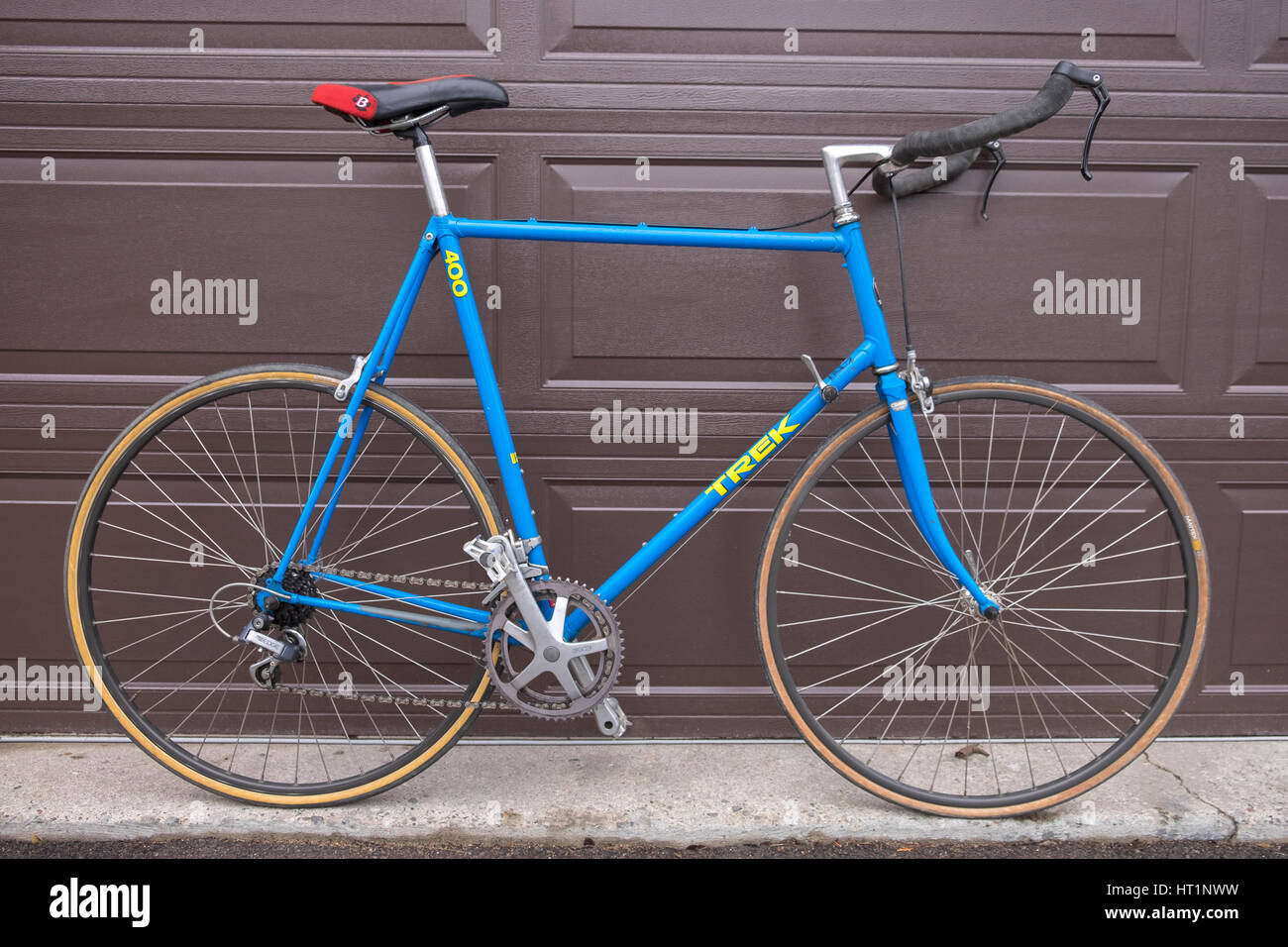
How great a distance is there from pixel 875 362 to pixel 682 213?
2.63ft

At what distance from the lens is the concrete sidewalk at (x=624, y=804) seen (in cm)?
244

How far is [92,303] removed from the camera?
281 cm

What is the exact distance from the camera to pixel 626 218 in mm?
2797

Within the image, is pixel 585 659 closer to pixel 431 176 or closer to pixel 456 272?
pixel 456 272

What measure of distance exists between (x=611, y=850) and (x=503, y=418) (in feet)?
3.70

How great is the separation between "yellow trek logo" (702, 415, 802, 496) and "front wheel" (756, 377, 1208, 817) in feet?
1.74

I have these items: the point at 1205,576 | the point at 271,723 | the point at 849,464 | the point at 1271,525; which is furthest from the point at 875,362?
the point at 271,723

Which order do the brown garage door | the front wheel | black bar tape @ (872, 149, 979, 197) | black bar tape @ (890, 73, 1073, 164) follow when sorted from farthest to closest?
the front wheel → the brown garage door → black bar tape @ (872, 149, 979, 197) → black bar tape @ (890, 73, 1073, 164)

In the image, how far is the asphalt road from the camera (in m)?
2.41

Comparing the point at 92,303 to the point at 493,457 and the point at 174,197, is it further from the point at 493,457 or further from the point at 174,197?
the point at 493,457

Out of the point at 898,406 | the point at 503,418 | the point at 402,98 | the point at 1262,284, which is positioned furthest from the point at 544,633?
the point at 1262,284

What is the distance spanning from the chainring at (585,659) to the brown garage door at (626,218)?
0.52 m

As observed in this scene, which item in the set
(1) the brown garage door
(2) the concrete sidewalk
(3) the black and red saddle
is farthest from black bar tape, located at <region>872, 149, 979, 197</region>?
(2) the concrete sidewalk

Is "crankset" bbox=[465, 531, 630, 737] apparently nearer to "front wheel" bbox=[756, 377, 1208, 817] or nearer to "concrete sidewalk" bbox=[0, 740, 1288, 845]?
"concrete sidewalk" bbox=[0, 740, 1288, 845]
